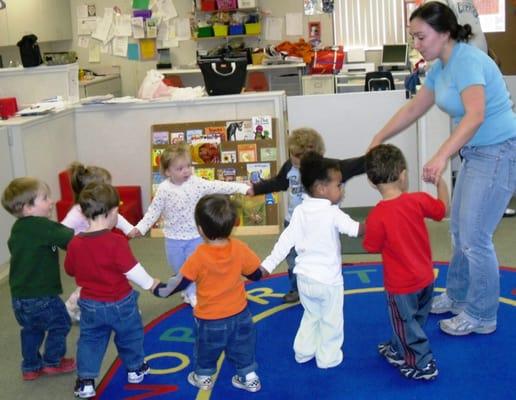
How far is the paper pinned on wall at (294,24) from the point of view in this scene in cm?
955

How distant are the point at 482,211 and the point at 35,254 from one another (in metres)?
1.87

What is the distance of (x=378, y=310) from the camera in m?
3.66

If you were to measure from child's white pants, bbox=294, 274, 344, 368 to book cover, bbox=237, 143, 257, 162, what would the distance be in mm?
2402

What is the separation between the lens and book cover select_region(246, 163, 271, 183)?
5348 millimetres

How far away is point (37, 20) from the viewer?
8812 mm

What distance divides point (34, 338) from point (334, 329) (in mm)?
1271

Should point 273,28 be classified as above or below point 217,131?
above

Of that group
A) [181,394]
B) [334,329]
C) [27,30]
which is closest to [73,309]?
[181,394]

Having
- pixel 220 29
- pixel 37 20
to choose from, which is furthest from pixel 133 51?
pixel 37 20

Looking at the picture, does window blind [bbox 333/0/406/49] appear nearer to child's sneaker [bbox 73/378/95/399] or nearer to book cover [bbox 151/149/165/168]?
book cover [bbox 151/149/165/168]

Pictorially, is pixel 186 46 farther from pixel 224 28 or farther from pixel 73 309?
pixel 73 309

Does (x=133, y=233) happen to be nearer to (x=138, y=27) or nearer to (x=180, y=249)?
(x=180, y=249)

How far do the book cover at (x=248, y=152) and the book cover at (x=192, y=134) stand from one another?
1.03ft

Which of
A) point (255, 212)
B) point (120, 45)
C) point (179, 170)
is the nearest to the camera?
point (179, 170)
